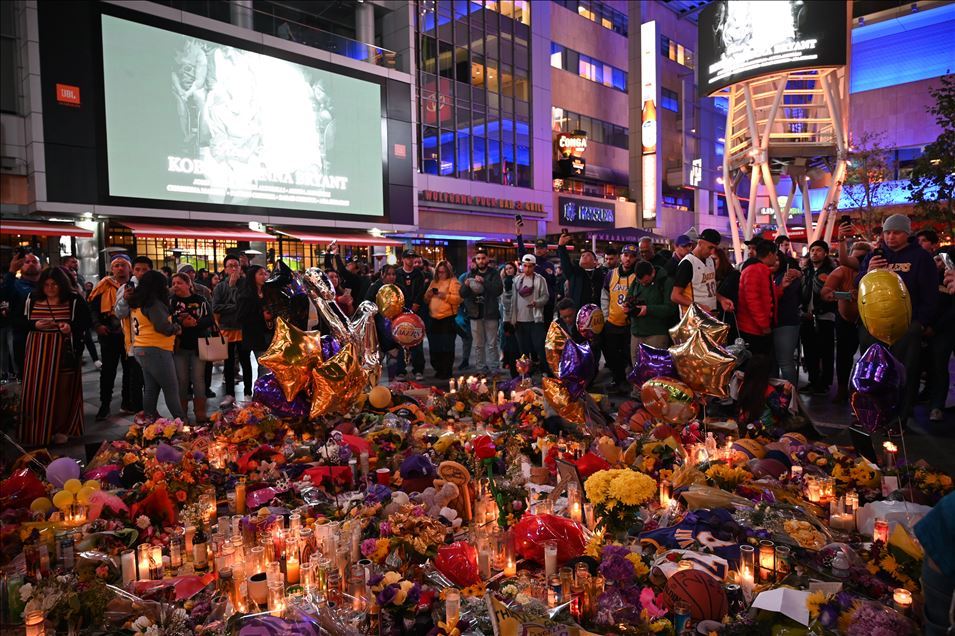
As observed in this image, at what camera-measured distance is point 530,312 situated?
800cm

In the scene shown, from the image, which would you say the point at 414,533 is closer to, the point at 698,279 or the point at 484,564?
the point at 484,564

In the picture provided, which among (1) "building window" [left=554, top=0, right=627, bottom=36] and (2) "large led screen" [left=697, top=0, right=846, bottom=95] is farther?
(1) "building window" [left=554, top=0, right=627, bottom=36]

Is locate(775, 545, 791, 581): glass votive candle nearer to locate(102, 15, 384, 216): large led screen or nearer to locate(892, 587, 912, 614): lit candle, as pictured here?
locate(892, 587, 912, 614): lit candle

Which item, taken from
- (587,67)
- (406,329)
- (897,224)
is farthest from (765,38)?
(406,329)

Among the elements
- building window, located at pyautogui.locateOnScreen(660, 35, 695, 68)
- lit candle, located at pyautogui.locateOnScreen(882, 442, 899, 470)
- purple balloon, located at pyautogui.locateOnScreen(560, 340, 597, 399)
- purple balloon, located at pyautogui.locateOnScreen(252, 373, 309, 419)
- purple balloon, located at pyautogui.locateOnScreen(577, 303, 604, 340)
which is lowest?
lit candle, located at pyautogui.locateOnScreen(882, 442, 899, 470)

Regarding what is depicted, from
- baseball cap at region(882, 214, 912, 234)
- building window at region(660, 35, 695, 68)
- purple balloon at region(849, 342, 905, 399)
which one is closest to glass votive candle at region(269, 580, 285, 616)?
purple balloon at region(849, 342, 905, 399)

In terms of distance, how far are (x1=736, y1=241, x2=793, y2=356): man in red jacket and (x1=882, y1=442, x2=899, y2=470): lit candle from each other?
2192mm

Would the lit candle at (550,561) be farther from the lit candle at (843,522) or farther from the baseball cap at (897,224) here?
the baseball cap at (897,224)

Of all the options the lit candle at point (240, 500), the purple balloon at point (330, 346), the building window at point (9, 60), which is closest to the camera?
the lit candle at point (240, 500)

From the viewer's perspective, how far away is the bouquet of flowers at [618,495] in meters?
2.85

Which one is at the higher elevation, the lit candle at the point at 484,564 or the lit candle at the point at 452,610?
the lit candle at the point at 452,610

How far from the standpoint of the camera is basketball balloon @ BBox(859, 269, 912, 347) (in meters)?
3.57

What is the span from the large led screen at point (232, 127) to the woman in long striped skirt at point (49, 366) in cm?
936

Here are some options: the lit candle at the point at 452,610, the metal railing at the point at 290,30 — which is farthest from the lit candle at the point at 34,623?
the metal railing at the point at 290,30
